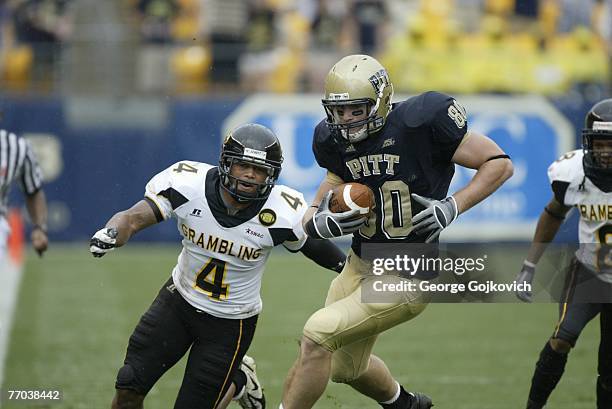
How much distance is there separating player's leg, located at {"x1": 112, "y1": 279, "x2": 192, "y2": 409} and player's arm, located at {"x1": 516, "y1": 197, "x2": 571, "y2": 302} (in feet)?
5.60

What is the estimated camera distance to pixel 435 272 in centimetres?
477

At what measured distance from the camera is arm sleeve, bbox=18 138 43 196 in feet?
20.9

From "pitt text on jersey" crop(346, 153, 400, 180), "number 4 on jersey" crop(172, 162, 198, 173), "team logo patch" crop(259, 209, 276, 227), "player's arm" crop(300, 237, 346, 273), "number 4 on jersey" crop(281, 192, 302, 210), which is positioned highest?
"pitt text on jersey" crop(346, 153, 400, 180)

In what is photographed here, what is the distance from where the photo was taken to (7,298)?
9.02m

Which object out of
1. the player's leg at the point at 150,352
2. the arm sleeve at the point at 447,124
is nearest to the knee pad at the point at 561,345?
the arm sleeve at the point at 447,124

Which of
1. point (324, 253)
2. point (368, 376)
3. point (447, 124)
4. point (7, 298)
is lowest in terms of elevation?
point (7, 298)

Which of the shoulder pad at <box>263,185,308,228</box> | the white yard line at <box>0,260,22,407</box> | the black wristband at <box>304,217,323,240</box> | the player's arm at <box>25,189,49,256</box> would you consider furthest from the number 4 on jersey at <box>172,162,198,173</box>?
the white yard line at <box>0,260,22,407</box>

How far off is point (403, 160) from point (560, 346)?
133 cm

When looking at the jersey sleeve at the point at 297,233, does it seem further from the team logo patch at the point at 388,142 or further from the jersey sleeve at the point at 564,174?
the jersey sleeve at the point at 564,174

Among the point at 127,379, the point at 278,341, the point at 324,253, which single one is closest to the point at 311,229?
the point at 324,253

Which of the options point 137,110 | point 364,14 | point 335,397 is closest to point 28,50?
point 137,110

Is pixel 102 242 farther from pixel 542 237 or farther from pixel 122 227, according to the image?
pixel 542 237

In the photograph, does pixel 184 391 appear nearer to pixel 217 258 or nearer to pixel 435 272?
pixel 217 258

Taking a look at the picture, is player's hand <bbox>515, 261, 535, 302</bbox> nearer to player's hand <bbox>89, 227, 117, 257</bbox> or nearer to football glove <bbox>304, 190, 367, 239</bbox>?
football glove <bbox>304, 190, 367, 239</bbox>
